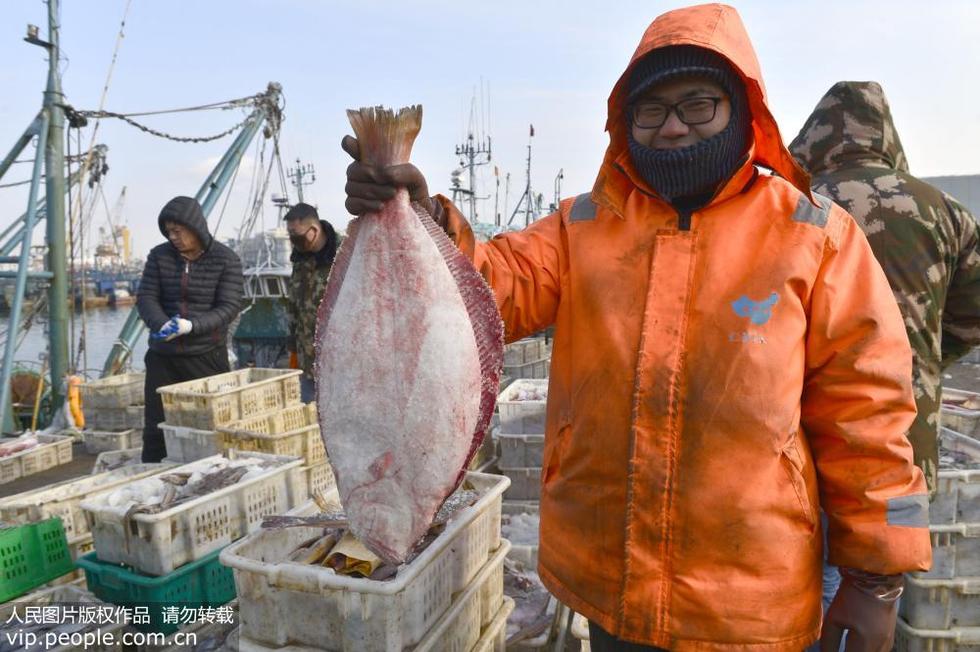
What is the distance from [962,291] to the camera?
8.53ft

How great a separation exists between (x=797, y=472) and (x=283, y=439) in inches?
159

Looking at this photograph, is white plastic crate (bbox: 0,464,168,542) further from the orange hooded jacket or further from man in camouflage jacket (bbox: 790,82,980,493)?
man in camouflage jacket (bbox: 790,82,980,493)

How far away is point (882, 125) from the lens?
2.64 meters

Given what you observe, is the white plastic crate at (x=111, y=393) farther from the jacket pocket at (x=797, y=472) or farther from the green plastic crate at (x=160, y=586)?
the jacket pocket at (x=797, y=472)

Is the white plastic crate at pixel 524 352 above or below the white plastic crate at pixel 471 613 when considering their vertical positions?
above

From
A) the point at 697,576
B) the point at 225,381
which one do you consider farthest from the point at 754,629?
the point at 225,381

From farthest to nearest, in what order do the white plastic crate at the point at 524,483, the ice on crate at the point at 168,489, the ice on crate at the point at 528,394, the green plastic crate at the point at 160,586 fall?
the ice on crate at the point at 528,394
the white plastic crate at the point at 524,483
the ice on crate at the point at 168,489
the green plastic crate at the point at 160,586

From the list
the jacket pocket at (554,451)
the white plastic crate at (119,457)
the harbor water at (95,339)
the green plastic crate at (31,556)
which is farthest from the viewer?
the harbor water at (95,339)

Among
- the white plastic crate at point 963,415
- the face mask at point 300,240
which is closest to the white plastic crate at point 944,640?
the white plastic crate at point 963,415

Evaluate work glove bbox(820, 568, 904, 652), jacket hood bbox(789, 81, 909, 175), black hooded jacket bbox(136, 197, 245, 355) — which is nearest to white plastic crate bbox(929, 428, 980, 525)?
jacket hood bbox(789, 81, 909, 175)

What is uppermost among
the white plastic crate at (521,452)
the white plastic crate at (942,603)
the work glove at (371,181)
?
the work glove at (371,181)

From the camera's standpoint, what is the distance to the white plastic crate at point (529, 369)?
8992 mm

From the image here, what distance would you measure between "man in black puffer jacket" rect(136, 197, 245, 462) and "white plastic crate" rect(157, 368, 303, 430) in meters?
0.24

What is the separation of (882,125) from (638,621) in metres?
2.33
